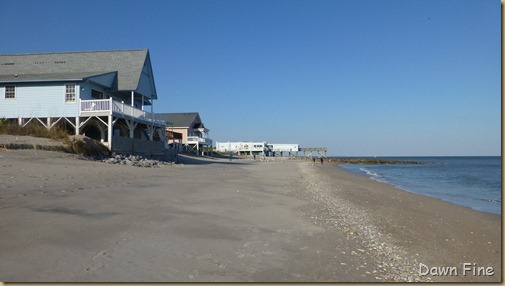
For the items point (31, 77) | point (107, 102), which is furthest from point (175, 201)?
point (31, 77)

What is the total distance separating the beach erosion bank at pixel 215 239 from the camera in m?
4.90

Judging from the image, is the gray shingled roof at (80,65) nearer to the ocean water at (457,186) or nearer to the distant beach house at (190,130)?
the ocean water at (457,186)

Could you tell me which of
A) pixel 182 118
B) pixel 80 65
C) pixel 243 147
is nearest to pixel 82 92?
pixel 80 65

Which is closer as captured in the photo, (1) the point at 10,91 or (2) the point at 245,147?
(1) the point at 10,91

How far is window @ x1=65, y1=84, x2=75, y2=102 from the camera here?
26977 millimetres

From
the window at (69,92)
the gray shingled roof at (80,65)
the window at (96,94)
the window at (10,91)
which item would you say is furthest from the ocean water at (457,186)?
the window at (10,91)

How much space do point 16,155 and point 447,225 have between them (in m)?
16.8

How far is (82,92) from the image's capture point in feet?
88.9

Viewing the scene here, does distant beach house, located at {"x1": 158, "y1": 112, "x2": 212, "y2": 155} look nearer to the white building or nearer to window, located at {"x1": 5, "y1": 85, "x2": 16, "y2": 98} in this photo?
the white building

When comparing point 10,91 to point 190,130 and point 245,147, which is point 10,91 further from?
point 245,147

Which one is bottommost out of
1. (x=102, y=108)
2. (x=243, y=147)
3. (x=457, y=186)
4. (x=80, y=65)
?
(x=457, y=186)

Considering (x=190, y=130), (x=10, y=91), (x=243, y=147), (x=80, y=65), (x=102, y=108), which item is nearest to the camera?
(x=102, y=108)

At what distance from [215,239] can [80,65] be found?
29106mm

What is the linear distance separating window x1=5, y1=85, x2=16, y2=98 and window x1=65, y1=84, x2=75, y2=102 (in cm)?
418
